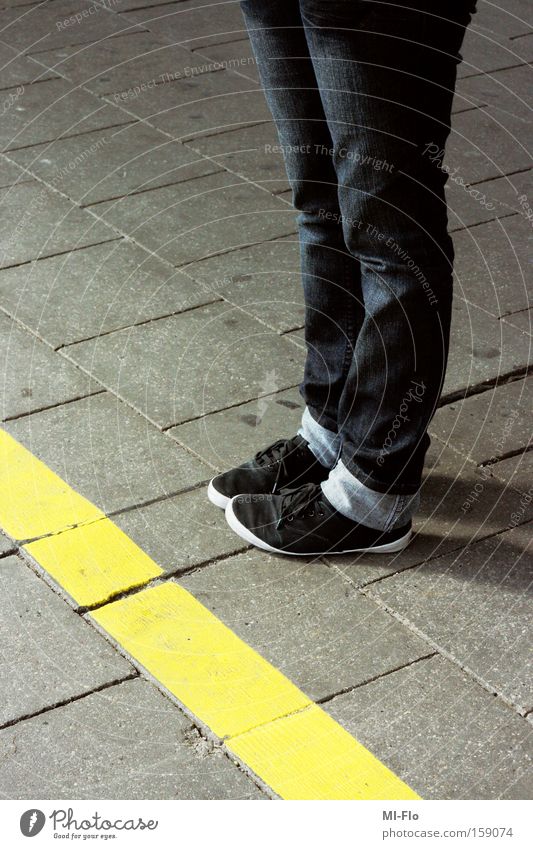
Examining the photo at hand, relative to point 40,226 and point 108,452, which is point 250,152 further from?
point 108,452

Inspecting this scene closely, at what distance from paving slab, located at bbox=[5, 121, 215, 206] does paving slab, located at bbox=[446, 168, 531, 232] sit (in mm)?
949

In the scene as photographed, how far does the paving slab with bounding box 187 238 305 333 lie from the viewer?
3707 millimetres

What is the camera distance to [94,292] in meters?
3.81

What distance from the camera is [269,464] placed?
2855 millimetres

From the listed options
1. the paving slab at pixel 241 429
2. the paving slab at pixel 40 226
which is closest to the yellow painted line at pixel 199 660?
the paving slab at pixel 241 429

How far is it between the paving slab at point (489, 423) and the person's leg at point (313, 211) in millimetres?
433

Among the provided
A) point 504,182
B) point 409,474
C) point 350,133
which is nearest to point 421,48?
point 350,133

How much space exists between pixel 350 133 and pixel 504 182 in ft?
7.82

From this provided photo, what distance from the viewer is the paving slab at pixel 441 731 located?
82.4 inches

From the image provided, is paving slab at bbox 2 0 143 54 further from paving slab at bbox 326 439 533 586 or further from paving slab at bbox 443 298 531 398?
paving slab at bbox 326 439 533 586

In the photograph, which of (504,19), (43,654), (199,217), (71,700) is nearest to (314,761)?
(71,700)

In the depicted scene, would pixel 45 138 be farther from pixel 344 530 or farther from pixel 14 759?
pixel 14 759

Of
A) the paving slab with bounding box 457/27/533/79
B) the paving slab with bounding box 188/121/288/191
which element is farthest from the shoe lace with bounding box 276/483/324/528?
the paving slab with bounding box 457/27/533/79

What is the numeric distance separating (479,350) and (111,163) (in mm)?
1873
